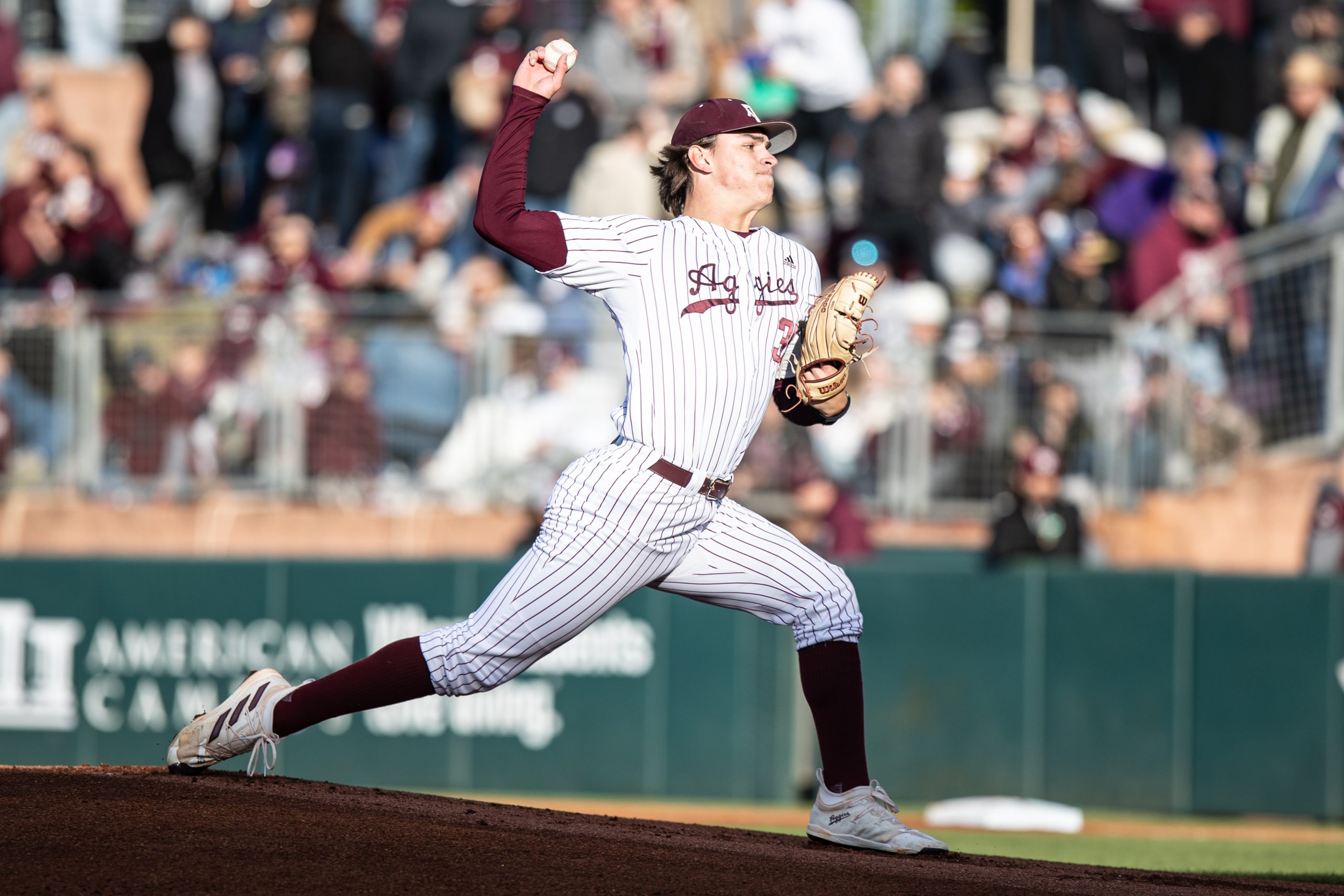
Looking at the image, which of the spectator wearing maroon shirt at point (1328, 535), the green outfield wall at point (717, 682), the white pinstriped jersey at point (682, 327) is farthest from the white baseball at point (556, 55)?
the spectator wearing maroon shirt at point (1328, 535)

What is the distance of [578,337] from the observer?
11.8 meters

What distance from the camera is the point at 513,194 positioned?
5230mm

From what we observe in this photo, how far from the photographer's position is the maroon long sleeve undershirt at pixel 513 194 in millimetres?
5215

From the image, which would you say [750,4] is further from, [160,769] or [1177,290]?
[160,769]

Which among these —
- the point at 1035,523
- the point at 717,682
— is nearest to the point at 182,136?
the point at 717,682

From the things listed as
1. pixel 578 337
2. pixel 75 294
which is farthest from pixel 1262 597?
pixel 75 294

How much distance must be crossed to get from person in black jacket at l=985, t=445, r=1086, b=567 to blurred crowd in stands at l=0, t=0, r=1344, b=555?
9.4 inches

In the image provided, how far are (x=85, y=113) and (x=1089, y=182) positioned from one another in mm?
8723

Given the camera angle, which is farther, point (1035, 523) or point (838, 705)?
point (1035, 523)

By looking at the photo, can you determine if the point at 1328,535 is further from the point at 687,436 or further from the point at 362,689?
the point at 362,689

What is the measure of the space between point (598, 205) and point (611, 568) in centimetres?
806

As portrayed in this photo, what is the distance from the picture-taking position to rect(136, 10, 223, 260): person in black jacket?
46.6 ft

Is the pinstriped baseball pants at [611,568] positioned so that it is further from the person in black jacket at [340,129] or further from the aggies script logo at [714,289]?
the person in black jacket at [340,129]

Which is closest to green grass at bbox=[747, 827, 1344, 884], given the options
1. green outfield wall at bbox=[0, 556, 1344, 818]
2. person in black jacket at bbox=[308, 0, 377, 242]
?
green outfield wall at bbox=[0, 556, 1344, 818]
